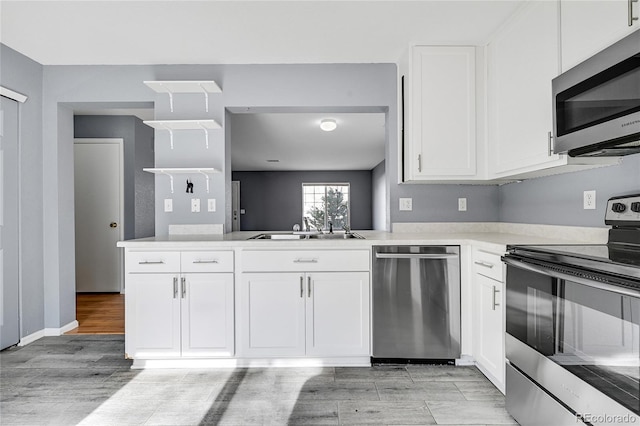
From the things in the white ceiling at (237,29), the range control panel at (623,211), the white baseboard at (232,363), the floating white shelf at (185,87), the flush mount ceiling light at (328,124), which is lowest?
the white baseboard at (232,363)

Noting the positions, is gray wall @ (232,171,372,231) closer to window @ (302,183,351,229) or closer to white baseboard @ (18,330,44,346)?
window @ (302,183,351,229)

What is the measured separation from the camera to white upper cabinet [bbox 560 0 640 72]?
4.62 feet

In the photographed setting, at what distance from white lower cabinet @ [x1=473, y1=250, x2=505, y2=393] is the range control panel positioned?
21.3 inches

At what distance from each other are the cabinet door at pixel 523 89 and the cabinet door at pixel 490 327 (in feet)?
2.36

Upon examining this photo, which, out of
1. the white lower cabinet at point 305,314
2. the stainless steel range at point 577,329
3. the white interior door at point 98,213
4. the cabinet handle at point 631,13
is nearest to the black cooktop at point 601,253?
the stainless steel range at point 577,329

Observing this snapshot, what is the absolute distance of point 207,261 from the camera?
2402 mm

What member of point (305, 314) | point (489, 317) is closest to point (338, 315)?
point (305, 314)

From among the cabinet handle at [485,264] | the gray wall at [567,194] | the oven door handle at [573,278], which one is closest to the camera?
the oven door handle at [573,278]

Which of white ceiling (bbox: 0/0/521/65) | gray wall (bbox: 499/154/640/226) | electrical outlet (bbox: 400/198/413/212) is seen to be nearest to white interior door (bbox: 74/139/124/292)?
white ceiling (bbox: 0/0/521/65)

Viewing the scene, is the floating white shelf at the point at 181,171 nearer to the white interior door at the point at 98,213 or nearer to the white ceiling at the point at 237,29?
the white ceiling at the point at 237,29

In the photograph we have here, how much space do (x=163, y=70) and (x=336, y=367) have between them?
8.68 ft

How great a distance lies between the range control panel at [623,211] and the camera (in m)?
1.64

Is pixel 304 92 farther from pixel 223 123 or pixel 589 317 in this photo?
pixel 589 317

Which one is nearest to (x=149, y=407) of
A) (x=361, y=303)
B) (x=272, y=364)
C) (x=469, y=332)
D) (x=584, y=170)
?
(x=272, y=364)
